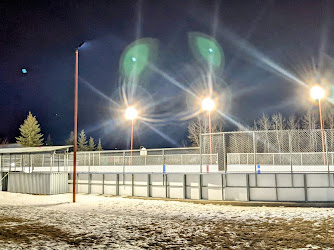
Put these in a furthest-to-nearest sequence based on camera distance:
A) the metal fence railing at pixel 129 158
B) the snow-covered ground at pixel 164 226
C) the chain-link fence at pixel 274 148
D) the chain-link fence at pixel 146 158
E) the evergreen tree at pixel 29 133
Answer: the evergreen tree at pixel 29 133, the metal fence railing at pixel 129 158, the chain-link fence at pixel 146 158, the chain-link fence at pixel 274 148, the snow-covered ground at pixel 164 226

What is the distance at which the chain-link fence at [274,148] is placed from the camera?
16203mm

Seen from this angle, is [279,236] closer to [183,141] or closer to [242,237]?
[242,237]

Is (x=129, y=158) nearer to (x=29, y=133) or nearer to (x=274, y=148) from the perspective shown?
(x=274, y=148)

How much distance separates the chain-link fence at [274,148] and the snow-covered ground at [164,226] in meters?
3.55

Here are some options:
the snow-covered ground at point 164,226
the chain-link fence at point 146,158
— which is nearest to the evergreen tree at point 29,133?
the chain-link fence at point 146,158

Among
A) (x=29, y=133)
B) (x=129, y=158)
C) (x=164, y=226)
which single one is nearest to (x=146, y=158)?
(x=129, y=158)

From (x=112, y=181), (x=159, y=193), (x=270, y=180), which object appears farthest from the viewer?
(x=112, y=181)

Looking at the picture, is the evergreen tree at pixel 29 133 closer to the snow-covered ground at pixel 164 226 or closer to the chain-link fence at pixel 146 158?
the chain-link fence at pixel 146 158

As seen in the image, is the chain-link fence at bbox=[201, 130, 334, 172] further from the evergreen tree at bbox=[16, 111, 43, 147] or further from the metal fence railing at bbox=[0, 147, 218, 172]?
the evergreen tree at bbox=[16, 111, 43, 147]

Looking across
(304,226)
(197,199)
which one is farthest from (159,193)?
(304,226)

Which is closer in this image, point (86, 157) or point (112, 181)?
point (112, 181)

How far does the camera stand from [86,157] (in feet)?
84.6

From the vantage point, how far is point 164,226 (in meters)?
10.0

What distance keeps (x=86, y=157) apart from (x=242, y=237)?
64.0 feet
